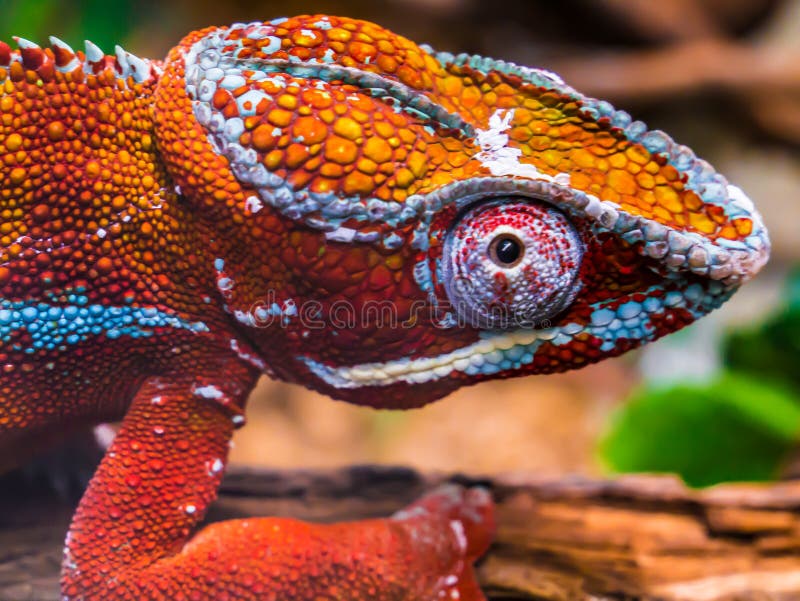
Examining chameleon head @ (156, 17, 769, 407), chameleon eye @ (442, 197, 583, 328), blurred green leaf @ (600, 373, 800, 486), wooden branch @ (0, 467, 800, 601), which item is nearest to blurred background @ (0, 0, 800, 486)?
blurred green leaf @ (600, 373, 800, 486)

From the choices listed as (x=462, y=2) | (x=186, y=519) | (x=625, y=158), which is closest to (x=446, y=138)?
(x=625, y=158)

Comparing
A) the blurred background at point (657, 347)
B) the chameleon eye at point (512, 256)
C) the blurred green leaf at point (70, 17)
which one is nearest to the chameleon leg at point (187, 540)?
the chameleon eye at point (512, 256)

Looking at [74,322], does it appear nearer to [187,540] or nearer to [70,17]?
[187,540]

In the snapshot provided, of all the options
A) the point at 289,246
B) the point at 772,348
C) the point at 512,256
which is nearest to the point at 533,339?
the point at 512,256

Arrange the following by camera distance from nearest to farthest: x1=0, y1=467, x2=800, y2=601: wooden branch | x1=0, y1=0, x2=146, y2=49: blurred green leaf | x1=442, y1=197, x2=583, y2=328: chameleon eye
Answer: x1=442, y1=197, x2=583, y2=328: chameleon eye, x1=0, y1=467, x2=800, y2=601: wooden branch, x1=0, y1=0, x2=146, y2=49: blurred green leaf

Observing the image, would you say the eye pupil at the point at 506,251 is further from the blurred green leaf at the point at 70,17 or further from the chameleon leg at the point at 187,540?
the blurred green leaf at the point at 70,17

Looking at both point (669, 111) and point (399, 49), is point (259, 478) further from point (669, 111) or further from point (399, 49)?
point (669, 111)

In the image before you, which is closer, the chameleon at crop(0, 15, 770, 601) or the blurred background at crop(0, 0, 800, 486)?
the chameleon at crop(0, 15, 770, 601)

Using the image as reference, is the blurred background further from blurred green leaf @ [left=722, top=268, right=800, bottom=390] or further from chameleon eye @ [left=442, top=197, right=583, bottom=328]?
chameleon eye @ [left=442, top=197, right=583, bottom=328]
